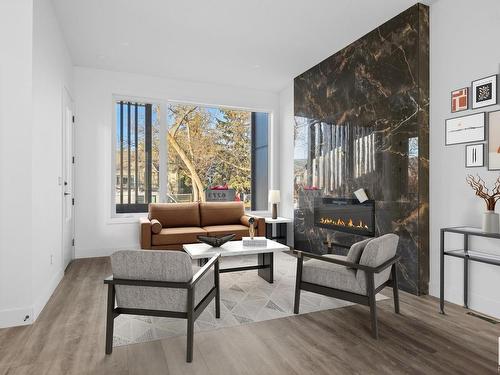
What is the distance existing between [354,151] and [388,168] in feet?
2.09

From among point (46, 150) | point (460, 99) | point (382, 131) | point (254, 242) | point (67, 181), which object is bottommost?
point (254, 242)

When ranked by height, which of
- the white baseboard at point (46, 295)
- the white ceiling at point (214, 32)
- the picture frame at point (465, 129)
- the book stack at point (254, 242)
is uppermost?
the white ceiling at point (214, 32)

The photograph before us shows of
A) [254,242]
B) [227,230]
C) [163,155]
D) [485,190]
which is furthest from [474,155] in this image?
[163,155]

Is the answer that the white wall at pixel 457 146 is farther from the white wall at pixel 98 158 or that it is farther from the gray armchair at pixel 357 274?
the white wall at pixel 98 158

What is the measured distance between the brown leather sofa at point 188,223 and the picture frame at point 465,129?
2.97 metres

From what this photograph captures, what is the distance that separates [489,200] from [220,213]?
3848 millimetres

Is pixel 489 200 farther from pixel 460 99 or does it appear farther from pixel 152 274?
pixel 152 274

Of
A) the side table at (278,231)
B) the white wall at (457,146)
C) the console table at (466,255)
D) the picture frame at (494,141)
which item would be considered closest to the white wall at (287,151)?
the side table at (278,231)

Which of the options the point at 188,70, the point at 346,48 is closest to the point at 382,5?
the point at 346,48

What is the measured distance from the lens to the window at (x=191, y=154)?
5633mm

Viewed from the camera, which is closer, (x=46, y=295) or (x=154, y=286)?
(x=154, y=286)

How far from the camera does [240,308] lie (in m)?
3.05

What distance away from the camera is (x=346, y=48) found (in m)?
4.39

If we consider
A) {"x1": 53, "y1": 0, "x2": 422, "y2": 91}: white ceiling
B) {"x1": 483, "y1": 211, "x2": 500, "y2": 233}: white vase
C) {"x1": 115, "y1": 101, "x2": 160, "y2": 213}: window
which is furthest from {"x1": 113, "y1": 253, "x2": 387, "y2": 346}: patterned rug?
{"x1": 53, "y1": 0, "x2": 422, "y2": 91}: white ceiling
